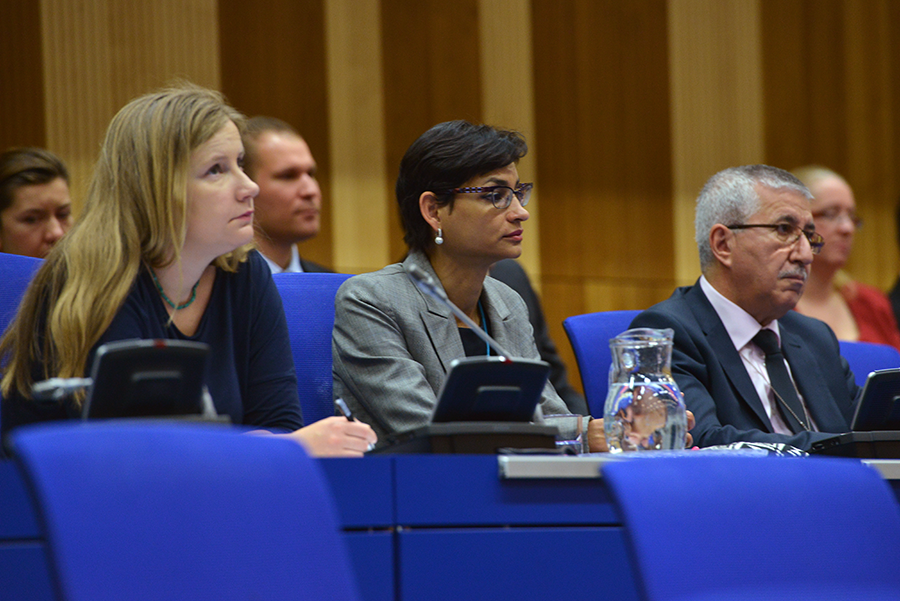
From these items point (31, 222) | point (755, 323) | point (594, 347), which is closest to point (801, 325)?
point (755, 323)

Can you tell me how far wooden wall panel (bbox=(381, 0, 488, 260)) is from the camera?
4824 mm

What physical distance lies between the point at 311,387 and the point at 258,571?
1.54m

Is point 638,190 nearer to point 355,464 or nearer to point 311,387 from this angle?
point 311,387

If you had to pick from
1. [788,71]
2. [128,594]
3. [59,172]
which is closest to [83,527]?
[128,594]

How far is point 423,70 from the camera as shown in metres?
4.87

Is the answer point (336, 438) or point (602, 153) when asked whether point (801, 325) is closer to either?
point (336, 438)

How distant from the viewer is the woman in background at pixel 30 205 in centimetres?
318

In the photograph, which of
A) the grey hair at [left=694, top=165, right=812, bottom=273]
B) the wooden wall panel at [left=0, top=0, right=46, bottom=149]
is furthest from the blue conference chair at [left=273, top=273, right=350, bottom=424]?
the wooden wall panel at [left=0, top=0, right=46, bottom=149]

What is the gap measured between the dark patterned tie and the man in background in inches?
58.4

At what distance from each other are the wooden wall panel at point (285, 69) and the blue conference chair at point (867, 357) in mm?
2259

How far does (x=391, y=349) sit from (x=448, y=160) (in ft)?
1.72

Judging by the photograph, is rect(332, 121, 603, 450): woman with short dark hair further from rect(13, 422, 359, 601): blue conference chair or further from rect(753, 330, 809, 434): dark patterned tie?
rect(13, 422, 359, 601): blue conference chair

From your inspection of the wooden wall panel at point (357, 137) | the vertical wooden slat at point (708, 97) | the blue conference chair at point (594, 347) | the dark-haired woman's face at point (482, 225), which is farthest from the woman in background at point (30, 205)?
the vertical wooden slat at point (708, 97)

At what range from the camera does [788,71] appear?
5.62 metres
